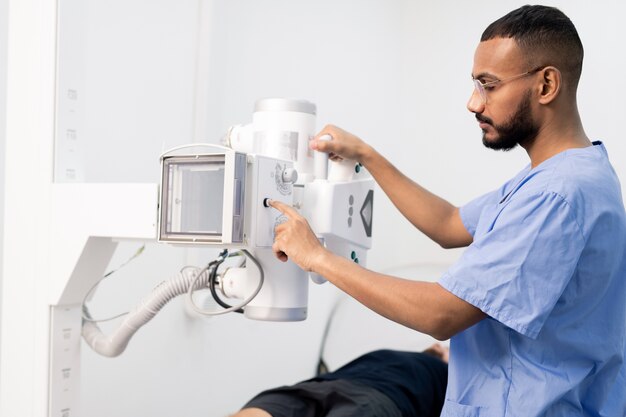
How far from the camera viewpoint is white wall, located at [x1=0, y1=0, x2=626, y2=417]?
2041mm

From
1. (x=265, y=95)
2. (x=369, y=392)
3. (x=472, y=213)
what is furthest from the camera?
(x=265, y=95)

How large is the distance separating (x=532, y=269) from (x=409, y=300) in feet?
0.71

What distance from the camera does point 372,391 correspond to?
202 centimetres

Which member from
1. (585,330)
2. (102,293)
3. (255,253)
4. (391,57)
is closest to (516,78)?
(585,330)

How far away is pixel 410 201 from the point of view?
178 centimetres

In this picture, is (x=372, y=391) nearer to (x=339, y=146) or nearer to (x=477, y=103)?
(x=339, y=146)

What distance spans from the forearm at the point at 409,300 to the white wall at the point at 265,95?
0.67 meters

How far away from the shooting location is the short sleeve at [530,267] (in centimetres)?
117

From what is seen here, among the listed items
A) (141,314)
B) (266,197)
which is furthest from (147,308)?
(266,197)

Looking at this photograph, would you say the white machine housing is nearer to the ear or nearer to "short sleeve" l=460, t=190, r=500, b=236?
"short sleeve" l=460, t=190, r=500, b=236

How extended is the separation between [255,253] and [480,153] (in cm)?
207

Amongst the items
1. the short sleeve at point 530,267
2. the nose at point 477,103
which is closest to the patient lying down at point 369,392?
the short sleeve at point 530,267

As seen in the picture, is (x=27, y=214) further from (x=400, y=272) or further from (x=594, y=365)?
(x=400, y=272)

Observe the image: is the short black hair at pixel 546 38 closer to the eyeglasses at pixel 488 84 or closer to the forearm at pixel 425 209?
the eyeglasses at pixel 488 84
